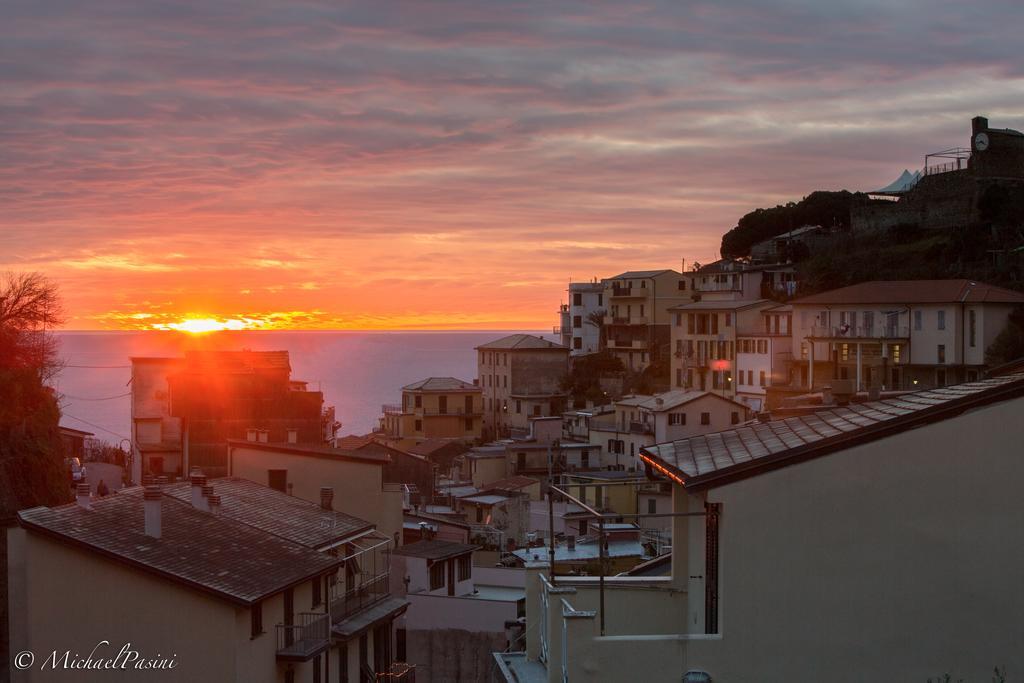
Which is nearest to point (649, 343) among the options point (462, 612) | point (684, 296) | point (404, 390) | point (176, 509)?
point (684, 296)

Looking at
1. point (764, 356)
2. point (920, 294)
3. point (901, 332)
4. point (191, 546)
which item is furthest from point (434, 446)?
point (191, 546)

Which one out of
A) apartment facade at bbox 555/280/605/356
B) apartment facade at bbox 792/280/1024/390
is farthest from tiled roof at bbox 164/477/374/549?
apartment facade at bbox 555/280/605/356

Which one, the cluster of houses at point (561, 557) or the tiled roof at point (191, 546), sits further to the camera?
the tiled roof at point (191, 546)

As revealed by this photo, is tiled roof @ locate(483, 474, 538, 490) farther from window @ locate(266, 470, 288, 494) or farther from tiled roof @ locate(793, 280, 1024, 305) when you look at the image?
window @ locate(266, 470, 288, 494)

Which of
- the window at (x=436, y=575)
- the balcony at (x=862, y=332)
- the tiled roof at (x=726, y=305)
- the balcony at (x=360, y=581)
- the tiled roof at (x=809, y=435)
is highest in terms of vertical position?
the tiled roof at (x=726, y=305)

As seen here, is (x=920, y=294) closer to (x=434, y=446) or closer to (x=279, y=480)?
(x=434, y=446)

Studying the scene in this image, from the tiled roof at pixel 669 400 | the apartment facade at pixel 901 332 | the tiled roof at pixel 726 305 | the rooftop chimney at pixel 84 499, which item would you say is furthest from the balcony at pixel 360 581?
the tiled roof at pixel 726 305

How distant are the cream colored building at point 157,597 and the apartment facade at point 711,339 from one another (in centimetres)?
6070

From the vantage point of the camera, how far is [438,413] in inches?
3536

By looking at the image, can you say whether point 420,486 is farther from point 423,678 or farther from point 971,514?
→ point 971,514

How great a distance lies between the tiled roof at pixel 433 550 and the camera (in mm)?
31906

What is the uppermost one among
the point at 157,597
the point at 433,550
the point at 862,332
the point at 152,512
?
the point at 862,332

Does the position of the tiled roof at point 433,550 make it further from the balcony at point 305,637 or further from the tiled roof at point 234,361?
the tiled roof at point 234,361

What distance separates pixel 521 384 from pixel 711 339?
1869 centimetres
